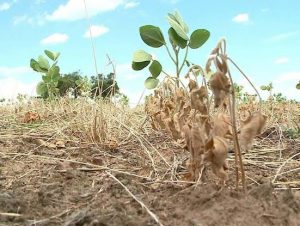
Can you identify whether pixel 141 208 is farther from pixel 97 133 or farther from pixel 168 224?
pixel 97 133

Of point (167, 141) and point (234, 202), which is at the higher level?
point (167, 141)

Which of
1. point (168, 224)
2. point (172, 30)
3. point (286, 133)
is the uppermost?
point (172, 30)

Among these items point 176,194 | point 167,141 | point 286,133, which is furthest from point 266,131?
point 176,194

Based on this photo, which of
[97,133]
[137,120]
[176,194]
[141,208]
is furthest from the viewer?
[137,120]

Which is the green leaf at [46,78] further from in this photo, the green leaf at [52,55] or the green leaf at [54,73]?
the green leaf at [52,55]

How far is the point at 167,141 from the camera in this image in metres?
2.83

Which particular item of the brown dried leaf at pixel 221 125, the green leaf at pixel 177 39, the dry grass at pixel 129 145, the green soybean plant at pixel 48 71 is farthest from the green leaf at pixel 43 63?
the brown dried leaf at pixel 221 125

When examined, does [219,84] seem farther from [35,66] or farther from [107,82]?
[35,66]

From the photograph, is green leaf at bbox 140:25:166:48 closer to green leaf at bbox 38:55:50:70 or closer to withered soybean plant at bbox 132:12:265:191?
withered soybean plant at bbox 132:12:265:191

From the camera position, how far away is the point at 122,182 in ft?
6.08

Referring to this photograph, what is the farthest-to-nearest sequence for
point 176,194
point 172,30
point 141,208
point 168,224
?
point 172,30 → point 176,194 → point 141,208 → point 168,224

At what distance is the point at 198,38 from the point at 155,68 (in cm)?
33

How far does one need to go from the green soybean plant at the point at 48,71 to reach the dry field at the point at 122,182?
1266 millimetres

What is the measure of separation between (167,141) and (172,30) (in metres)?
0.65
